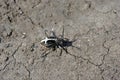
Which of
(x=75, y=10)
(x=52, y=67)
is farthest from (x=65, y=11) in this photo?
(x=52, y=67)

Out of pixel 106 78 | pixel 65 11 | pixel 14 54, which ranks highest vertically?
pixel 65 11

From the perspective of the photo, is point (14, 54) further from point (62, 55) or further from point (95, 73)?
point (95, 73)

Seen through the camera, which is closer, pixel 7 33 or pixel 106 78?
pixel 106 78

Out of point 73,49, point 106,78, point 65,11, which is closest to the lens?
point 106,78

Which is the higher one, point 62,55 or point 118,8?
point 118,8

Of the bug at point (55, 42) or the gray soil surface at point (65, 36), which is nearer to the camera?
the gray soil surface at point (65, 36)

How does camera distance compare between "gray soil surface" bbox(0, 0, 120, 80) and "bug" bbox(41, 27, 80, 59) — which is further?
"bug" bbox(41, 27, 80, 59)

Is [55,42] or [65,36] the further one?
[65,36]

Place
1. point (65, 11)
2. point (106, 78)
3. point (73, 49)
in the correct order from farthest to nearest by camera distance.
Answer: point (65, 11) → point (73, 49) → point (106, 78)
